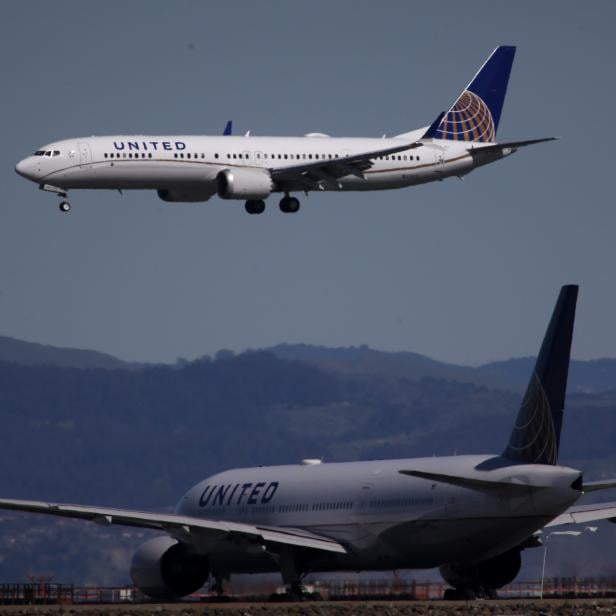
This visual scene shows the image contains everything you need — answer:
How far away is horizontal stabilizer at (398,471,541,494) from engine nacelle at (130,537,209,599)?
10450 millimetres

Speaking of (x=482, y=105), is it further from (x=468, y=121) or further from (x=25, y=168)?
(x=25, y=168)

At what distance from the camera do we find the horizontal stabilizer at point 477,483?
47750mm

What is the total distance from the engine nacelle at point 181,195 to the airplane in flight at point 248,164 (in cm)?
4

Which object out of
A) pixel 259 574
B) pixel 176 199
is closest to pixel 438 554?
pixel 259 574

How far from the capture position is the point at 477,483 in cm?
4847

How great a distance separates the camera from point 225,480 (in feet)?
199

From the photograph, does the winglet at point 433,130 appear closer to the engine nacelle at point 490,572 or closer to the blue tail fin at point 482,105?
the blue tail fin at point 482,105

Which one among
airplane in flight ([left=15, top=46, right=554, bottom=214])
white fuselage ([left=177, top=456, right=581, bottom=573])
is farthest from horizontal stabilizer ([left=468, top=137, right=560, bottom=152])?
white fuselage ([left=177, top=456, right=581, bottom=573])

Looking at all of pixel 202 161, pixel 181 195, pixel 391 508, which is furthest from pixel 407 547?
pixel 202 161

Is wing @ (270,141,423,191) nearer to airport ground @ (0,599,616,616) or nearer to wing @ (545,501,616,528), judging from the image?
wing @ (545,501,616,528)

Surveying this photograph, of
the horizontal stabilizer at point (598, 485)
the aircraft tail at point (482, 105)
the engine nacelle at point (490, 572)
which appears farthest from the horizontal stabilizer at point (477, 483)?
the aircraft tail at point (482, 105)

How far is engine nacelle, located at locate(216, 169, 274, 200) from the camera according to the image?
66.9m

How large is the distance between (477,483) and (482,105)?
131 ft

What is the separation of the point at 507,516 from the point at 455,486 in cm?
199
